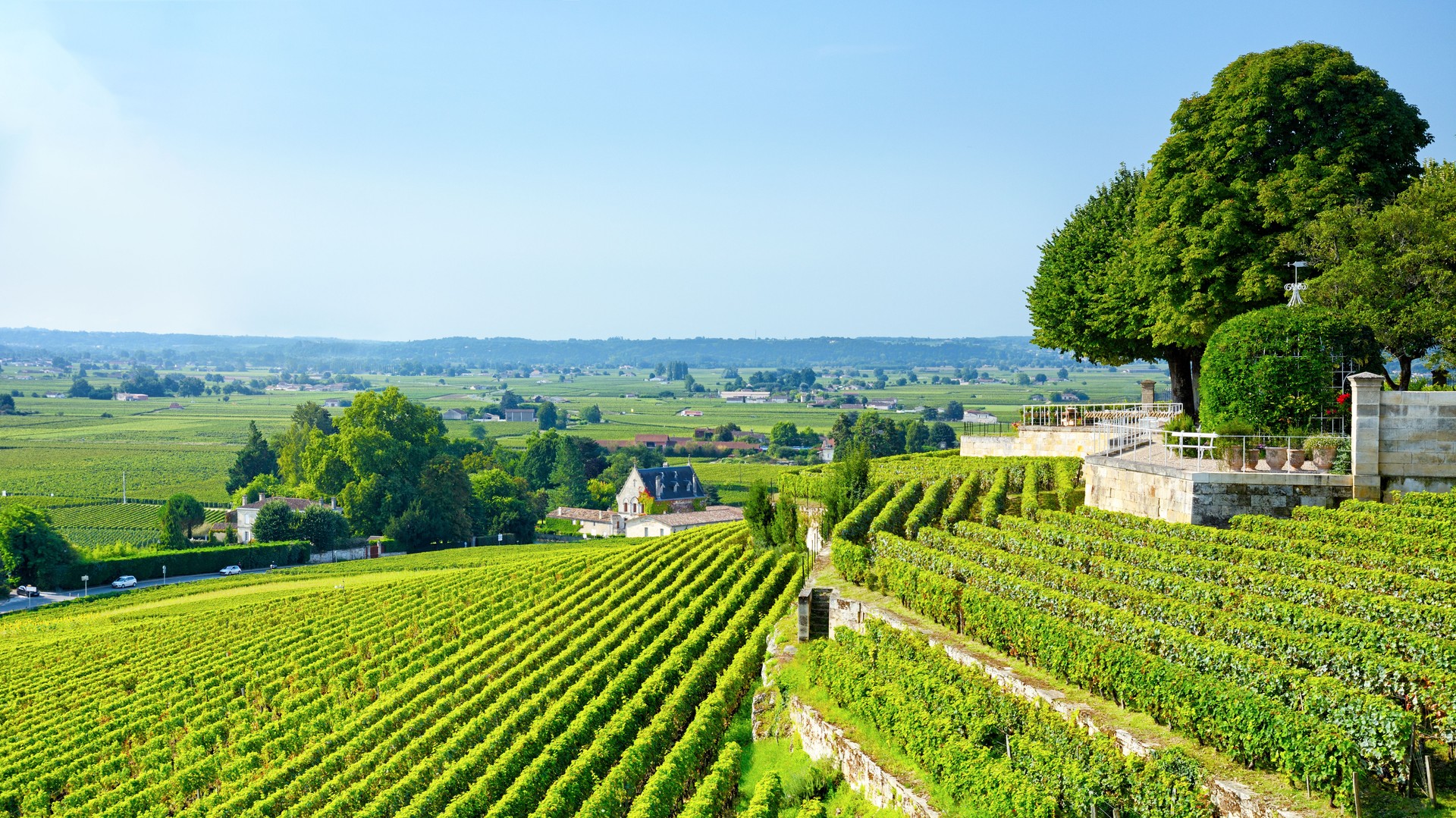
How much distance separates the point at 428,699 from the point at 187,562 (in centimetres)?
5154

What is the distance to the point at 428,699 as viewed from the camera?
82.3 ft

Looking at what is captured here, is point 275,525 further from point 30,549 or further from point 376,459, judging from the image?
point 30,549

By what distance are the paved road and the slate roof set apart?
3711 cm

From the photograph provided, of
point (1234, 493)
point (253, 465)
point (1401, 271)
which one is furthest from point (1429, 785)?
point (253, 465)

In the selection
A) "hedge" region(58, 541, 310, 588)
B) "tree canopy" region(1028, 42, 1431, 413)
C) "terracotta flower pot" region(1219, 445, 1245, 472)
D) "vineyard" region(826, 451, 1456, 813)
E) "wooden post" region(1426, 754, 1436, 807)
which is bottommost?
"hedge" region(58, 541, 310, 588)

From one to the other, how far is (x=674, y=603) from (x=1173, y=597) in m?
15.0

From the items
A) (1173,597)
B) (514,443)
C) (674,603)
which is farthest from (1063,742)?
(514,443)

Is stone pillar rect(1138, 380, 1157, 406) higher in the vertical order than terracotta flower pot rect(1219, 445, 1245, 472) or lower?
higher

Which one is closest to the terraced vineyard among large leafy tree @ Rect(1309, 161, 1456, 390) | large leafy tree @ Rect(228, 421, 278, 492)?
large leafy tree @ Rect(1309, 161, 1456, 390)

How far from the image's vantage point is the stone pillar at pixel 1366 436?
19.0 meters

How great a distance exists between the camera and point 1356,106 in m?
25.9

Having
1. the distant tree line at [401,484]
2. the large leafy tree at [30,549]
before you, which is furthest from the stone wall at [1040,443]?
the distant tree line at [401,484]

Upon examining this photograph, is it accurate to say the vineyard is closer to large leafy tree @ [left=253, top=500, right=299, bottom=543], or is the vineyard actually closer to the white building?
the white building

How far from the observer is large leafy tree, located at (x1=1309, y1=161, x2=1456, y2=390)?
22.5m
